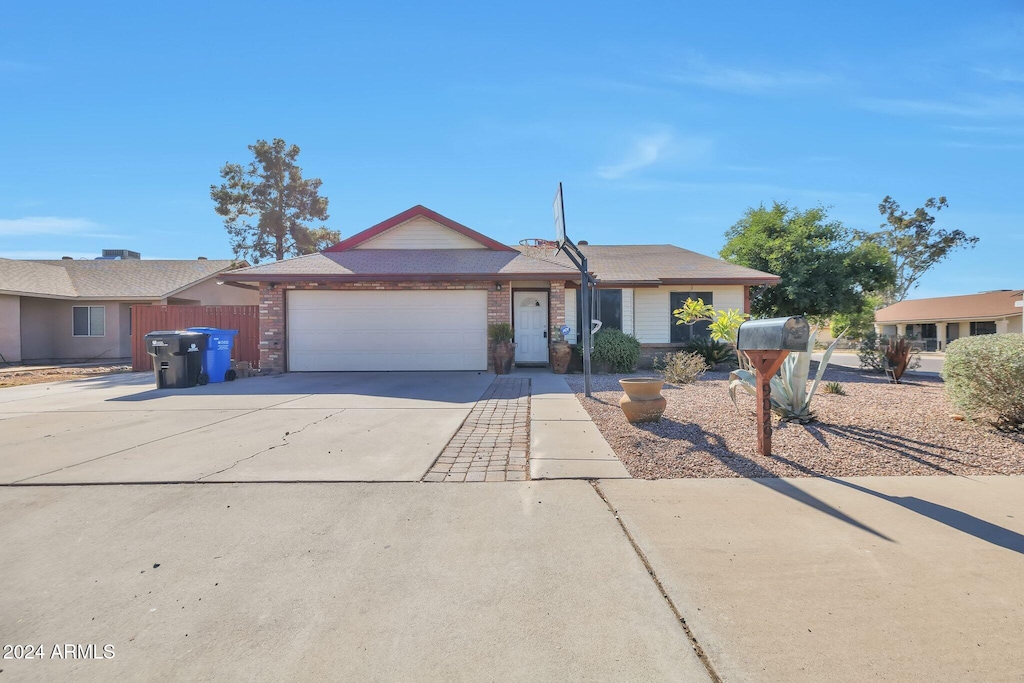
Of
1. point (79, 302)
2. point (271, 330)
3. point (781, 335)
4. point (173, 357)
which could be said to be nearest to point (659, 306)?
point (781, 335)

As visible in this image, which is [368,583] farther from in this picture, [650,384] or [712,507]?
[650,384]

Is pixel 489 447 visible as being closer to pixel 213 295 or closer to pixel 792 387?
pixel 792 387

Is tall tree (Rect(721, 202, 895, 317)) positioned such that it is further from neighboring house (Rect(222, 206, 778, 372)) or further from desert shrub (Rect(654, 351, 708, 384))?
desert shrub (Rect(654, 351, 708, 384))

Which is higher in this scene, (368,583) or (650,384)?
(650,384)

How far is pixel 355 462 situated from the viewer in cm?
534

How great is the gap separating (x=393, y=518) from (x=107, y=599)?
1.72 metres

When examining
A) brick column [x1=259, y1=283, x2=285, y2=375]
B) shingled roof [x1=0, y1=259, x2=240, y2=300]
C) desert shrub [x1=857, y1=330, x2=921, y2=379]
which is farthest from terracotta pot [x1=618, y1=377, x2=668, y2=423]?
shingled roof [x1=0, y1=259, x2=240, y2=300]

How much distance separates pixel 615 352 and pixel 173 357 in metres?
10.8

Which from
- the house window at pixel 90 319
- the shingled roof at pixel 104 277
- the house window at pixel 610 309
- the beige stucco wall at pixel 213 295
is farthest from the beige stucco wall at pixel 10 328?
the house window at pixel 610 309

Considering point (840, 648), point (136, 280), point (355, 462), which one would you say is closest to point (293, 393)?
point (355, 462)

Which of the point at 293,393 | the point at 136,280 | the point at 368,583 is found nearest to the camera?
the point at 368,583

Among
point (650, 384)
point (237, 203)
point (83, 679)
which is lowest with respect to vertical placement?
point (83, 679)

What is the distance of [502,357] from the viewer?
1324 centimetres

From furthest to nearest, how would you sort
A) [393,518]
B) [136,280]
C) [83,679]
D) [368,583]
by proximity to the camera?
[136,280] < [393,518] < [368,583] < [83,679]
